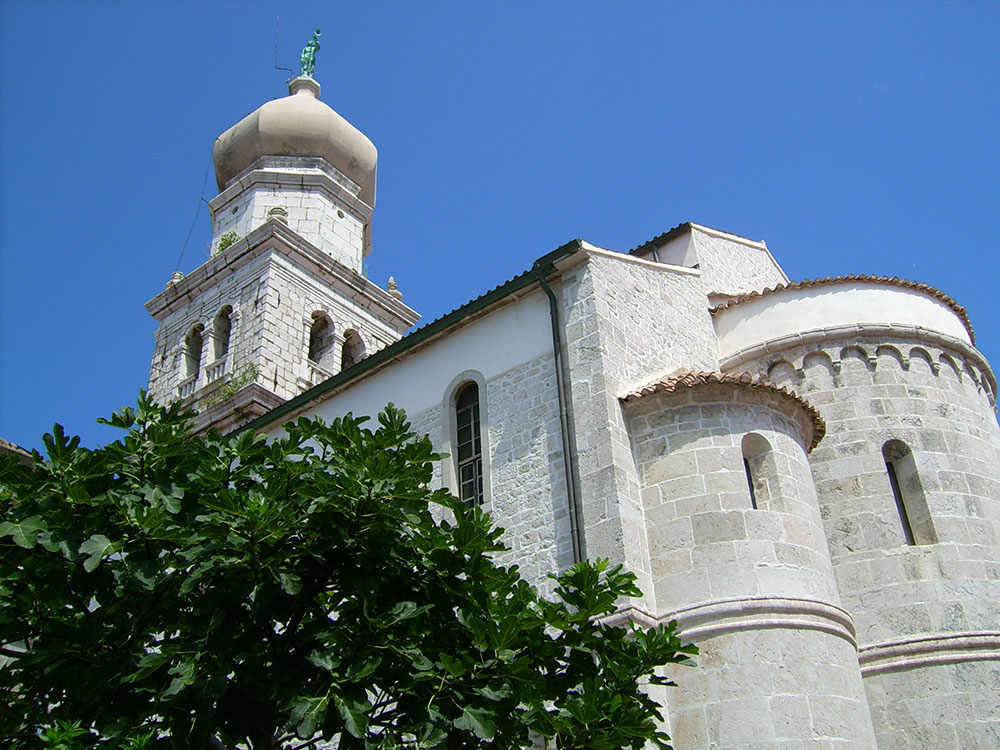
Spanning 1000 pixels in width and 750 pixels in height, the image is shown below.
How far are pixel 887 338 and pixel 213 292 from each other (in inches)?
714

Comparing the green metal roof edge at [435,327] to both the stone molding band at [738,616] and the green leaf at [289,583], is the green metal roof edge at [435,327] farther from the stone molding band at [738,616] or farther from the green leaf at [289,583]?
the green leaf at [289,583]

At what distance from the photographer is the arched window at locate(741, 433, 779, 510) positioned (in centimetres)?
1208

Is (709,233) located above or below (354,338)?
below

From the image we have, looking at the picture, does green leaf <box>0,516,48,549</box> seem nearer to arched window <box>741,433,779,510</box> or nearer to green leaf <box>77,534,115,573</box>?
green leaf <box>77,534,115,573</box>

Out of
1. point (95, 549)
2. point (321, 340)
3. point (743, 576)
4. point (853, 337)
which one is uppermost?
point (321, 340)

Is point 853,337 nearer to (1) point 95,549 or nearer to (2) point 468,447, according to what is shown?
(2) point 468,447

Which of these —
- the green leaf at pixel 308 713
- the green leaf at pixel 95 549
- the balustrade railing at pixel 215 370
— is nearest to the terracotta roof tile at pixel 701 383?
the green leaf at pixel 308 713

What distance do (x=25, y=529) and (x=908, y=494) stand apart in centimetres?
1052

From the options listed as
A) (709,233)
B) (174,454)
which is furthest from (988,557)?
(174,454)

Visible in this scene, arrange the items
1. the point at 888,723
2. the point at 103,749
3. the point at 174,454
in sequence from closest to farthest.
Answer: the point at 103,749
the point at 174,454
the point at 888,723

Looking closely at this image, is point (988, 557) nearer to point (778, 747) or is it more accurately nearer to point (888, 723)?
point (888, 723)

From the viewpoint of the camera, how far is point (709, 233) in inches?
689

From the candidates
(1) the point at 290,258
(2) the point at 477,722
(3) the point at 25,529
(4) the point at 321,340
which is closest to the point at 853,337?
(2) the point at 477,722

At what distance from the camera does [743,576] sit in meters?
11.2
